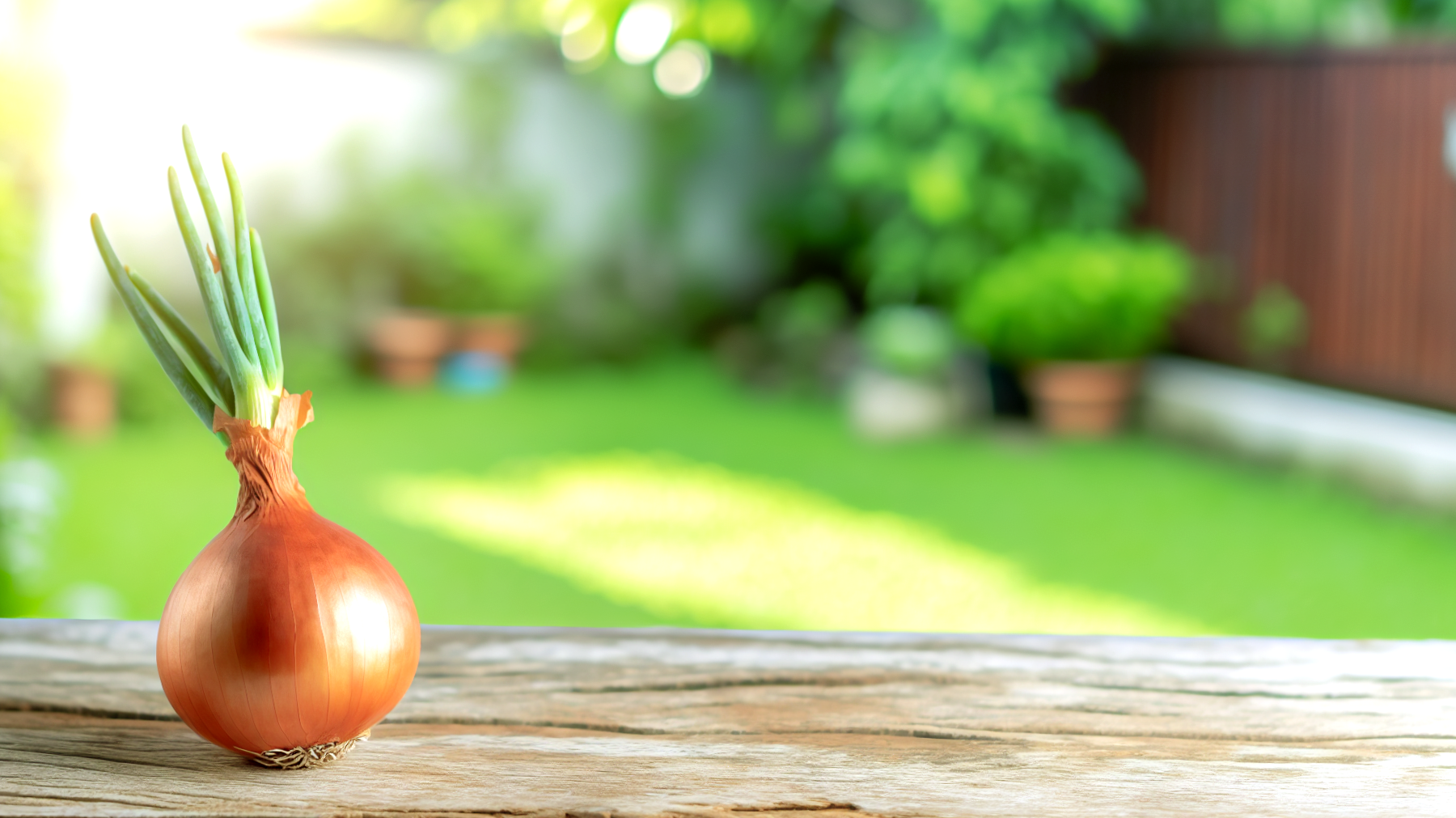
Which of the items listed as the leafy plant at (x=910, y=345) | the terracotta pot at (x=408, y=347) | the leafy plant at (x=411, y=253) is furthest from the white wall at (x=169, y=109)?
the leafy plant at (x=910, y=345)

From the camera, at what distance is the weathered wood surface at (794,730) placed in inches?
27.3

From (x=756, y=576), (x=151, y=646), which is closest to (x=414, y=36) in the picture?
(x=756, y=576)

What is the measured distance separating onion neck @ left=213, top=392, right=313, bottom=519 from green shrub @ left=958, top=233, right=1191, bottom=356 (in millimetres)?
5154

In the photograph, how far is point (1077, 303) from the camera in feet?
18.3

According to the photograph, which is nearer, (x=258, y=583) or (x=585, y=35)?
(x=258, y=583)

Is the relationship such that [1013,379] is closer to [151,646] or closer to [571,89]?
[571,89]

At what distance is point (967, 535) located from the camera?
4.25m

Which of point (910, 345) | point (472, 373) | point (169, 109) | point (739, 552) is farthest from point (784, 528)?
point (169, 109)

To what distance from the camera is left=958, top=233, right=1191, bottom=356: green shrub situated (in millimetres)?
5559

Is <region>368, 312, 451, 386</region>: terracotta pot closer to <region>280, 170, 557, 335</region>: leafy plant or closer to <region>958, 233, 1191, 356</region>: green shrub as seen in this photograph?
<region>280, 170, 557, 335</region>: leafy plant

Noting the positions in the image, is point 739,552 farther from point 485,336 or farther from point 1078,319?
point 485,336

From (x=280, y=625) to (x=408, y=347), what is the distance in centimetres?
636

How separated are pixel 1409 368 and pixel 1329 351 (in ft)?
1.37

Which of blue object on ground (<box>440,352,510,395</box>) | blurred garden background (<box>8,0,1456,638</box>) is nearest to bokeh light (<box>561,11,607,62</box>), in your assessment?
blurred garden background (<box>8,0,1456,638</box>)
